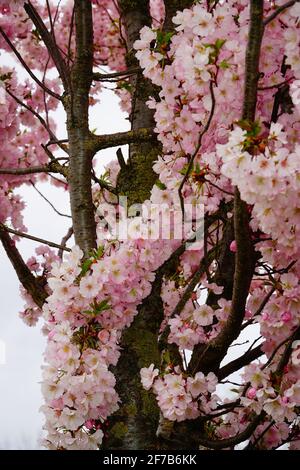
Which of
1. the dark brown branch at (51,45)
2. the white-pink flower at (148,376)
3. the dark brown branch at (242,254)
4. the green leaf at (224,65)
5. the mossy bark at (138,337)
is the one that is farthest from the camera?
the dark brown branch at (51,45)

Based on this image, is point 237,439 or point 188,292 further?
point 188,292

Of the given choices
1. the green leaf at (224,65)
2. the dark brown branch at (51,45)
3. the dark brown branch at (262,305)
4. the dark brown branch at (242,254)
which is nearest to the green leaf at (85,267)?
the dark brown branch at (242,254)

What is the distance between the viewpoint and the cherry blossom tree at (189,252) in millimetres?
2754

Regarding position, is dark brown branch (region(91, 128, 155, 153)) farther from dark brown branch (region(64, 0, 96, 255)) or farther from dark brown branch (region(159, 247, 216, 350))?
dark brown branch (region(159, 247, 216, 350))

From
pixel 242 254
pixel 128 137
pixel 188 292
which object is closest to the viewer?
pixel 242 254

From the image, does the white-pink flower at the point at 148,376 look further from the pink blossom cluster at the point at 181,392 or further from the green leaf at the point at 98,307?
the green leaf at the point at 98,307

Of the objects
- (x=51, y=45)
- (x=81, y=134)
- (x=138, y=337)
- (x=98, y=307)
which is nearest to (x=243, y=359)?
(x=138, y=337)

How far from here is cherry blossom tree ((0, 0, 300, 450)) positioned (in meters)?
2.75

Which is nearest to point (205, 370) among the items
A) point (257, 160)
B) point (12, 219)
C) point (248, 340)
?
point (248, 340)

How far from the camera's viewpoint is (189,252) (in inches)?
165

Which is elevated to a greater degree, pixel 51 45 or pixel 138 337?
pixel 51 45

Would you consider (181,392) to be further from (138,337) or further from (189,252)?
(189,252)

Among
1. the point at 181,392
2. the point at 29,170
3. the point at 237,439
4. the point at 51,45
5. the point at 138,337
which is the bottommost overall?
the point at 237,439

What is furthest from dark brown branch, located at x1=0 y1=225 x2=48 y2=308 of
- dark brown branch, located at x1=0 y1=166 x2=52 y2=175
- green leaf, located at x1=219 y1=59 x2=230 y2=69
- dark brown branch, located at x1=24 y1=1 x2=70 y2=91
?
green leaf, located at x1=219 y1=59 x2=230 y2=69
